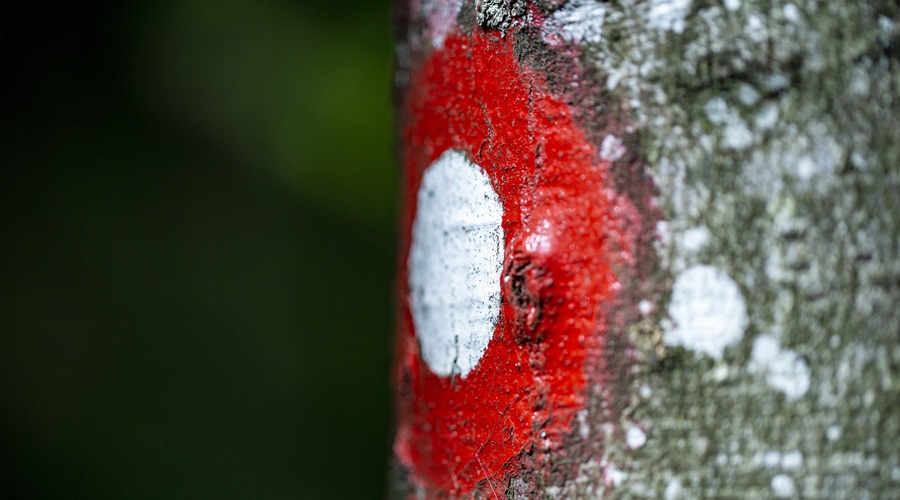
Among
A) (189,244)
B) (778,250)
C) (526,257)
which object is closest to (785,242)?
(778,250)

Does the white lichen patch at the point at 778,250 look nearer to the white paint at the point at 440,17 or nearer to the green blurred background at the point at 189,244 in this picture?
the white paint at the point at 440,17

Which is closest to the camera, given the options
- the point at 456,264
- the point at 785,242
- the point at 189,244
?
the point at 785,242

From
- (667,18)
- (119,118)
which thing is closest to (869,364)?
(667,18)

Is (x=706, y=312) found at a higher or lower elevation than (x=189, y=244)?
higher

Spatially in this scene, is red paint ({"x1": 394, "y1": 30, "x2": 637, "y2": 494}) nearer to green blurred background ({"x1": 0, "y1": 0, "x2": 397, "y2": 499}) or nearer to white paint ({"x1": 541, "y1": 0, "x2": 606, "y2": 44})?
white paint ({"x1": 541, "y1": 0, "x2": 606, "y2": 44})

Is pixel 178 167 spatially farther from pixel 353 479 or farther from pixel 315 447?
pixel 353 479

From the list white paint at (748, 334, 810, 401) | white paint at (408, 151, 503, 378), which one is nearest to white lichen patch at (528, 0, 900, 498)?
white paint at (748, 334, 810, 401)

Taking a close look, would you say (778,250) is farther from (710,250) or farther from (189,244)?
(189,244)
